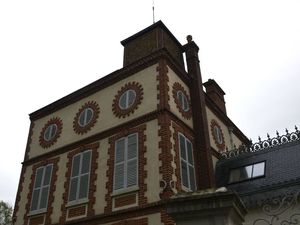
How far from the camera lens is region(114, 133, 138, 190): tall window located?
12375mm

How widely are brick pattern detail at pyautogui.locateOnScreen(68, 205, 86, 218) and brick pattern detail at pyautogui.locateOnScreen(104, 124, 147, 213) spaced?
118 centimetres

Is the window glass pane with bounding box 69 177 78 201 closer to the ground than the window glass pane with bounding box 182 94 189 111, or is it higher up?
→ closer to the ground

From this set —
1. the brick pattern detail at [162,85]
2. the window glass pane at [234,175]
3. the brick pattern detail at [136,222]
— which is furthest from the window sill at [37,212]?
the window glass pane at [234,175]

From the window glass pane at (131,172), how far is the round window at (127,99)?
2.58 meters

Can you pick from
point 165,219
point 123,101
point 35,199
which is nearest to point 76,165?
point 35,199

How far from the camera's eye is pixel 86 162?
46.8 feet

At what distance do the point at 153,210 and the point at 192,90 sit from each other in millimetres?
6224

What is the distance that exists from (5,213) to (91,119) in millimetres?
18548

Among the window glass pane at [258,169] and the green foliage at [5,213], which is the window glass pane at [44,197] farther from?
the green foliage at [5,213]

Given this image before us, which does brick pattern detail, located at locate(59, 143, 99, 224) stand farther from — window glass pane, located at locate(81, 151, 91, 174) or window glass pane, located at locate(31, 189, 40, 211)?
window glass pane, located at locate(31, 189, 40, 211)

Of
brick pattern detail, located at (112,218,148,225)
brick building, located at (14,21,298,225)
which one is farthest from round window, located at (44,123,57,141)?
brick pattern detail, located at (112,218,148,225)

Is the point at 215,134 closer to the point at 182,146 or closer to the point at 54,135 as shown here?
the point at 182,146

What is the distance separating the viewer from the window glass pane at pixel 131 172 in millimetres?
12226

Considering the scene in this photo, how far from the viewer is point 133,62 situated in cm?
1494
